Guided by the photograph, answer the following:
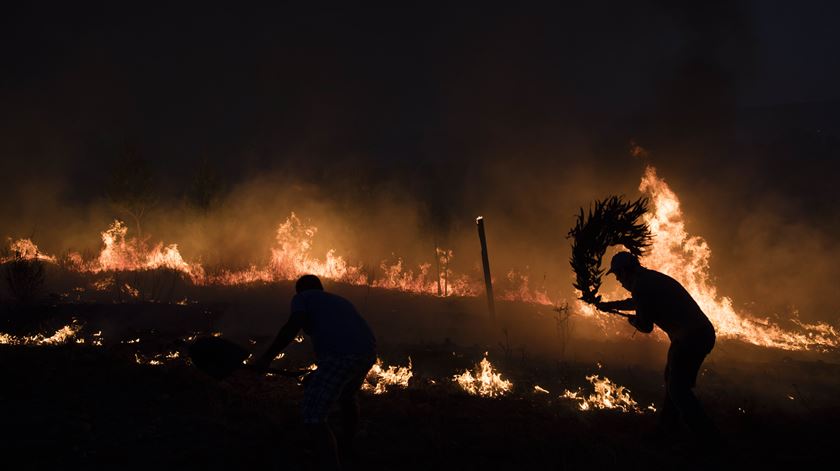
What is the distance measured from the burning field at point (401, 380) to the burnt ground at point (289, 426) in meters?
0.04

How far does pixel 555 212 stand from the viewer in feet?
123

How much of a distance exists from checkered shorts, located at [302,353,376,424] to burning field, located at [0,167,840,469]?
49.4 inches

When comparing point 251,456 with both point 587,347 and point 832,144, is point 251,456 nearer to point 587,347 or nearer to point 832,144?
point 587,347

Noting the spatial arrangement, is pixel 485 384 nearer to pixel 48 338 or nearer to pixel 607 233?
pixel 607 233

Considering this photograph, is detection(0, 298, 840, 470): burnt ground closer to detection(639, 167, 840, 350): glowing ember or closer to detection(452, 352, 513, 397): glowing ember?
detection(452, 352, 513, 397): glowing ember

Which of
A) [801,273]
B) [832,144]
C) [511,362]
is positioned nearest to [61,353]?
[511,362]

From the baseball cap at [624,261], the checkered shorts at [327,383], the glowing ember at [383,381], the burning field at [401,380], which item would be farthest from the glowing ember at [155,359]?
the baseball cap at [624,261]

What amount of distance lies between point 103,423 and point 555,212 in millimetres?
34756

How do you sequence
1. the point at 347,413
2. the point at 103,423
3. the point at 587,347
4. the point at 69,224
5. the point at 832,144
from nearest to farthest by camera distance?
the point at 347,413 → the point at 103,423 → the point at 587,347 → the point at 69,224 → the point at 832,144

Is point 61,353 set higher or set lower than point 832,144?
lower

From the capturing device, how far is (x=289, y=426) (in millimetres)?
6223

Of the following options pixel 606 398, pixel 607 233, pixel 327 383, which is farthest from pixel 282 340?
pixel 606 398

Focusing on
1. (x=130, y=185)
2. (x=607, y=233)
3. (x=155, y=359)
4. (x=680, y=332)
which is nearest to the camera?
(x=680, y=332)

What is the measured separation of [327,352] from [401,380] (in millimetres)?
5994
